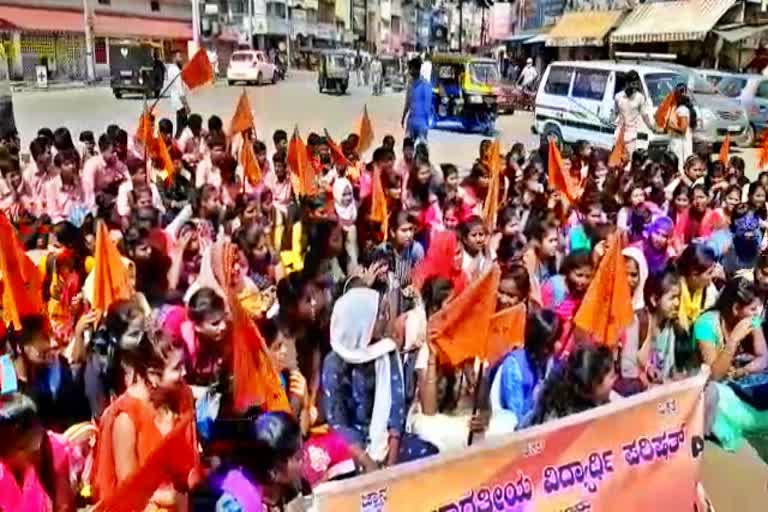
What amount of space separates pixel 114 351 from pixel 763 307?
3.07 meters

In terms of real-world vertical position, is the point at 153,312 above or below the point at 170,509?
above

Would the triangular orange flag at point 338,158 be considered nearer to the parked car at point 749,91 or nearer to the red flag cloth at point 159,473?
the red flag cloth at point 159,473

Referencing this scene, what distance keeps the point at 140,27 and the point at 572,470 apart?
173ft

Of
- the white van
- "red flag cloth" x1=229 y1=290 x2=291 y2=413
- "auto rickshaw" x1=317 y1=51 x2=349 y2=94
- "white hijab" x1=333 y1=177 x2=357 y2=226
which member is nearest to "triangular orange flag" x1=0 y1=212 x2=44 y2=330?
"red flag cloth" x1=229 y1=290 x2=291 y2=413

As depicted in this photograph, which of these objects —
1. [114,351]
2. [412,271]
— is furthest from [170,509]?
[412,271]

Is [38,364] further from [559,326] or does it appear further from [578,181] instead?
Answer: [578,181]

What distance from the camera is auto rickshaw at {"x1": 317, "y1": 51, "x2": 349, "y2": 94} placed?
1454 inches

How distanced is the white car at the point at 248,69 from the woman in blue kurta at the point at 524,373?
36868 mm

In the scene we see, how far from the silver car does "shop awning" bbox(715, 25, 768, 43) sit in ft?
21.4

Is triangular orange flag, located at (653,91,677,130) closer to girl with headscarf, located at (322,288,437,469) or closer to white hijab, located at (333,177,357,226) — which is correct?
white hijab, located at (333,177,357,226)

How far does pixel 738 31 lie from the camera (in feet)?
81.6

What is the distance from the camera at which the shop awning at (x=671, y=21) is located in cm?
2541

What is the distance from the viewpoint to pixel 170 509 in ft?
10.3

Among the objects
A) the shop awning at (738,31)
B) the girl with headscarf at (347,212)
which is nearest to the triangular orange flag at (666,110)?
the girl with headscarf at (347,212)
